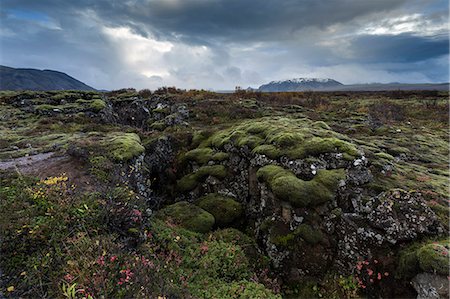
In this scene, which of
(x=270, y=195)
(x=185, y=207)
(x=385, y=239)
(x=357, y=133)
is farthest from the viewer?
(x=357, y=133)

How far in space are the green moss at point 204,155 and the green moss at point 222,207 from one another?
128 inches

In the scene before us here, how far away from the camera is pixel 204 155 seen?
19875 mm

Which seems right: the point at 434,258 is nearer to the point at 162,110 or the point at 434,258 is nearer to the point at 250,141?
the point at 250,141

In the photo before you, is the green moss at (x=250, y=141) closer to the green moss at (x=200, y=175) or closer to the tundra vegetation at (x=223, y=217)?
the tundra vegetation at (x=223, y=217)

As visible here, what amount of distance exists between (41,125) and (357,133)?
28.0 meters

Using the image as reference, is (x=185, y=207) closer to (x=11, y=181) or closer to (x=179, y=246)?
(x=179, y=246)

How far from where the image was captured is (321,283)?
37.8 feet

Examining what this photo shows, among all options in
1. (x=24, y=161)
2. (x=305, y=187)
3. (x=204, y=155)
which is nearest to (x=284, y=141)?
(x=305, y=187)

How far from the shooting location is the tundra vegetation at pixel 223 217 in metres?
7.66

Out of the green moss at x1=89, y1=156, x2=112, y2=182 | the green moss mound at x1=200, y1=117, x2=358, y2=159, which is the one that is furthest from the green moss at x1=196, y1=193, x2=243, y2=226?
the green moss at x1=89, y1=156, x2=112, y2=182

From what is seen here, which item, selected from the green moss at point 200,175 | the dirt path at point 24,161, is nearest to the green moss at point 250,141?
the green moss at point 200,175

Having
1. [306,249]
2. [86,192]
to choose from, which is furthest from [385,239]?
[86,192]

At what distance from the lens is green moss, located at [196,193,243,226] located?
50.3ft

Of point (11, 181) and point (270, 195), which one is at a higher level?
point (11, 181)
